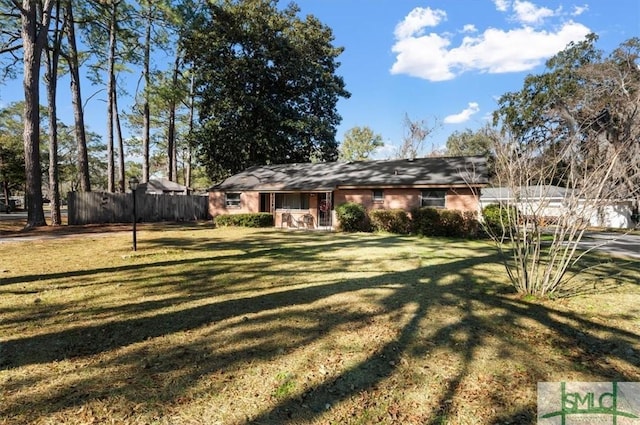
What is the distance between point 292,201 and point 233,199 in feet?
15.1

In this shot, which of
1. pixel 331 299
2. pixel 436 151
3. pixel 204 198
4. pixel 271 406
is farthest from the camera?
pixel 436 151

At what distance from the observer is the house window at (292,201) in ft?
62.6

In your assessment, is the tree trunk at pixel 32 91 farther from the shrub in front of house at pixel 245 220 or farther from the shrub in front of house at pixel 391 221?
the shrub in front of house at pixel 391 221

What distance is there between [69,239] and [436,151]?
112 feet

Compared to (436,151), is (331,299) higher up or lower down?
lower down

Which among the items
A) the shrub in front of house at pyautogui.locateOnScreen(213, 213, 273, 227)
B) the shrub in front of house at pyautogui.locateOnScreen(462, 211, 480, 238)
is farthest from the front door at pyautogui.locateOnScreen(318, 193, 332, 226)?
the shrub in front of house at pyautogui.locateOnScreen(462, 211, 480, 238)

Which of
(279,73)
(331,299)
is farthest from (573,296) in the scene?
(279,73)

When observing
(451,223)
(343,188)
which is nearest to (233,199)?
(343,188)

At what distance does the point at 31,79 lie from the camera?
12938 mm

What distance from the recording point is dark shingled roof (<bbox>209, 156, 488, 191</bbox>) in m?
16.0

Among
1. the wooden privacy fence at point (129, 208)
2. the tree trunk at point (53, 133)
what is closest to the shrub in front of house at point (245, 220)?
the wooden privacy fence at point (129, 208)

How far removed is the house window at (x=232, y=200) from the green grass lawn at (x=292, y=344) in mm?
14378

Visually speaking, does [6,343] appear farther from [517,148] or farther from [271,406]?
[517,148]

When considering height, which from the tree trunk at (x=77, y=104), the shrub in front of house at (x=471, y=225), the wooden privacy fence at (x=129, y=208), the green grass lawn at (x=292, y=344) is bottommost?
the green grass lawn at (x=292, y=344)
